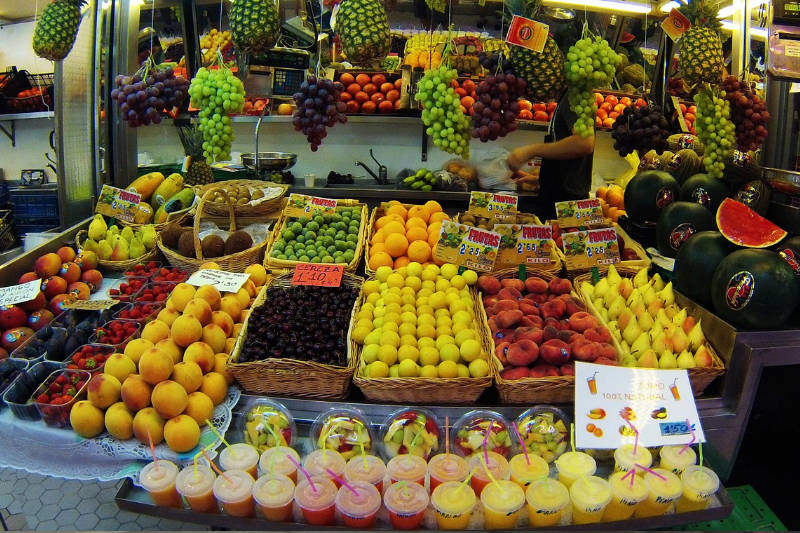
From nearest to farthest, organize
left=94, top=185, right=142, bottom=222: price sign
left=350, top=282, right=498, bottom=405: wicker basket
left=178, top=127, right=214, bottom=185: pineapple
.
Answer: left=350, top=282, right=498, bottom=405: wicker basket < left=94, top=185, right=142, bottom=222: price sign < left=178, top=127, right=214, bottom=185: pineapple

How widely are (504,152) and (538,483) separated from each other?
4143 millimetres

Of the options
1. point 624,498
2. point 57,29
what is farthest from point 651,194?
point 57,29

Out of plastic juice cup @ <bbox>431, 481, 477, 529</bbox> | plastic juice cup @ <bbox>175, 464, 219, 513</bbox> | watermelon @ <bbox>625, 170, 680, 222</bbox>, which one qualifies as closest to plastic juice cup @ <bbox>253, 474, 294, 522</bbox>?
plastic juice cup @ <bbox>175, 464, 219, 513</bbox>

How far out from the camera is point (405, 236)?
2812mm

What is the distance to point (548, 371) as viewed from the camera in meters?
1.89

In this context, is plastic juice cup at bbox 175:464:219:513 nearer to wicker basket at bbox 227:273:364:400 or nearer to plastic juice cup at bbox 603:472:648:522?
wicker basket at bbox 227:273:364:400

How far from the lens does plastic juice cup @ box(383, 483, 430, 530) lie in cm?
143

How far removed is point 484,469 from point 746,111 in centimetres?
248

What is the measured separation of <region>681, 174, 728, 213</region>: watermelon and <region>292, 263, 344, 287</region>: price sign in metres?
1.90

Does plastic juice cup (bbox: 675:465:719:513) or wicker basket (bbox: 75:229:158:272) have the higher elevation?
wicker basket (bbox: 75:229:158:272)

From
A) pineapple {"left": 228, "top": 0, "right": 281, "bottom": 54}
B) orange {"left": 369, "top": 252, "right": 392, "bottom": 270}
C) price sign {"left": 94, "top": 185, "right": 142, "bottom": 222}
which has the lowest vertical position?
orange {"left": 369, "top": 252, "right": 392, "bottom": 270}

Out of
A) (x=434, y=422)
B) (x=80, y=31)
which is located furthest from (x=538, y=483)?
(x=80, y=31)

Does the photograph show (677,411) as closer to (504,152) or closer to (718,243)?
(718,243)

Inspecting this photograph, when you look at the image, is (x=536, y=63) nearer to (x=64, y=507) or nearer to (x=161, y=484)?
(x=161, y=484)
